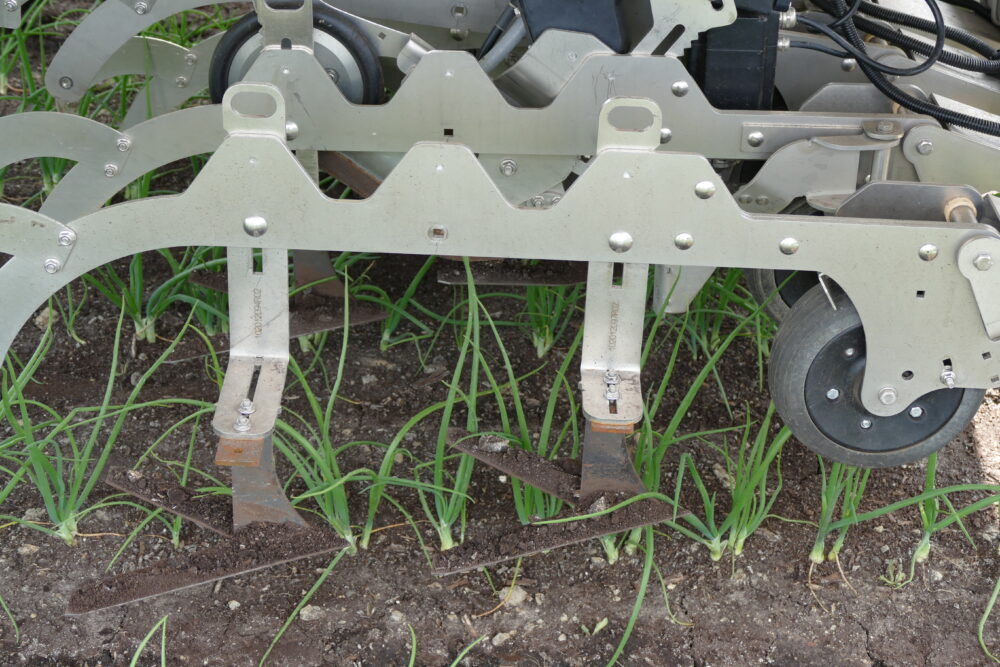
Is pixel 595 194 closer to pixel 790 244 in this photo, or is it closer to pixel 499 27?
pixel 790 244

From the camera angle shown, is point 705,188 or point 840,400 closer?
point 705,188

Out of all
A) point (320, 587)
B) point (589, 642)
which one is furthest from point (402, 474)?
point (589, 642)

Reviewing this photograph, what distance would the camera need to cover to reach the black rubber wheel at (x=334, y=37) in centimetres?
203

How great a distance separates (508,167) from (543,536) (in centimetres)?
65

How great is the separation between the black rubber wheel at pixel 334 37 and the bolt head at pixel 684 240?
0.73 meters

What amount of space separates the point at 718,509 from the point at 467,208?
29.6 inches

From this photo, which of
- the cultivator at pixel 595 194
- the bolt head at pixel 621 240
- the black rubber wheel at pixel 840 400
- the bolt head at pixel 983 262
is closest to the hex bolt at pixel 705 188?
the cultivator at pixel 595 194

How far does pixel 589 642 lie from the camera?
68.6 inches

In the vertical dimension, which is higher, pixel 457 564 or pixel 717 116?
pixel 717 116

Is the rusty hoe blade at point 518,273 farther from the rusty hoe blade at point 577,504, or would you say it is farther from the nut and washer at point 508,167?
the rusty hoe blade at point 577,504

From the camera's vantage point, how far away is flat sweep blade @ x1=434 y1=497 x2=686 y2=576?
1.76 metres

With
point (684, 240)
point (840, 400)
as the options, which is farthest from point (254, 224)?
point (840, 400)

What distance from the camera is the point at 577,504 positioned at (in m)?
1.78

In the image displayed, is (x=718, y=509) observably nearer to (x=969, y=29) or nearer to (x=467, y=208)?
(x=467, y=208)
